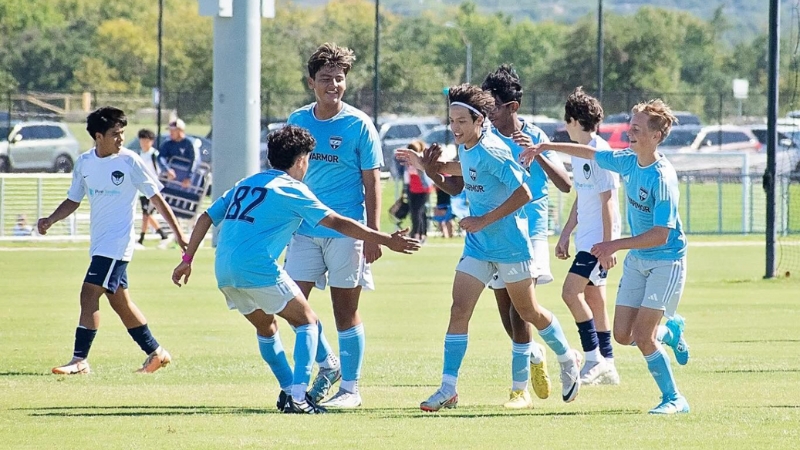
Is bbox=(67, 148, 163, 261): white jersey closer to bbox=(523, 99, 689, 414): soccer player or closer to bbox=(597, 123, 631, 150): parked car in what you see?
bbox=(523, 99, 689, 414): soccer player

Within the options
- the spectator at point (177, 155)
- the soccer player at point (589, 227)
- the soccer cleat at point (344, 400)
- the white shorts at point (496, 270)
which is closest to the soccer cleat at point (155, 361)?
the soccer cleat at point (344, 400)

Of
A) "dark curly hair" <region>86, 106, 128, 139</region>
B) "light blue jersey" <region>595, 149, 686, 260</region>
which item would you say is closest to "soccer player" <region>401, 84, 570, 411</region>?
"light blue jersey" <region>595, 149, 686, 260</region>

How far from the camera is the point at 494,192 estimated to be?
929 cm

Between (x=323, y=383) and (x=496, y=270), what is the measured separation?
1420 mm

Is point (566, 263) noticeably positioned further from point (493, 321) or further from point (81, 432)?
point (81, 432)

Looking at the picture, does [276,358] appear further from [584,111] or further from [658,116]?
[584,111]

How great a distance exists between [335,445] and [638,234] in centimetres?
251

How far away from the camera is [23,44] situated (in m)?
94.9

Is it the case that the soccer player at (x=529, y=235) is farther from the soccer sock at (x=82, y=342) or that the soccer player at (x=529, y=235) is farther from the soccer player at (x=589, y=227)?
the soccer sock at (x=82, y=342)

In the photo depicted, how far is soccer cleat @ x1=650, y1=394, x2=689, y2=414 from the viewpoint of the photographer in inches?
356

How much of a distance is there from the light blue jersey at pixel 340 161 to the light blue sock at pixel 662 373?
2150mm

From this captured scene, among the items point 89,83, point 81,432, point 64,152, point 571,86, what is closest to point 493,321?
point 81,432

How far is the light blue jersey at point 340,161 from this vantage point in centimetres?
973

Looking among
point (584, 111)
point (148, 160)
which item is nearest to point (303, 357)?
point (584, 111)
